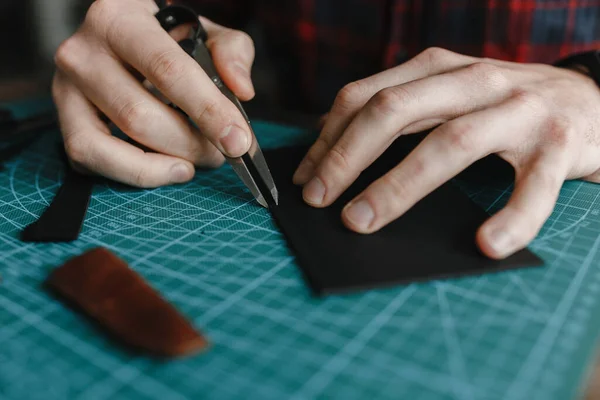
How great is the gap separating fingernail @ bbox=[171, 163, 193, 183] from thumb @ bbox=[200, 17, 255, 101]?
0.50ft

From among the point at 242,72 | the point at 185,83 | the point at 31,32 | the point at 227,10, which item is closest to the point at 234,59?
the point at 242,72

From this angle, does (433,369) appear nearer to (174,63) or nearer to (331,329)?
(331,329)

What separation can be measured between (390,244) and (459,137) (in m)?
0.18

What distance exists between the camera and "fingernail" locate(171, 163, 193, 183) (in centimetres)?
87

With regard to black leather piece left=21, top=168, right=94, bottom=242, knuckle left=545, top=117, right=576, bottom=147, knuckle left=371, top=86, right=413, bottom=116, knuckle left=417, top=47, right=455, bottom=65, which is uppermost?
knuckle left=417, top=47, right=455, bottom=65

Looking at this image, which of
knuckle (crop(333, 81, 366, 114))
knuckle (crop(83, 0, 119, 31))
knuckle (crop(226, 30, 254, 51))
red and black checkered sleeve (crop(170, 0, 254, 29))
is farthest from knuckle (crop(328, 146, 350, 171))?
red and black checkered sleeve (crop(170, 0, 254, 29))

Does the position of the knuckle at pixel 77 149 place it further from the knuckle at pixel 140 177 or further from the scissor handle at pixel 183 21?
the scissor handle at pixel 183 21

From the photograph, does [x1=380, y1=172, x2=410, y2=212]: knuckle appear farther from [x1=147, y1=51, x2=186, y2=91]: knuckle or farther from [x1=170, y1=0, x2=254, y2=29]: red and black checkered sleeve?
[x1=170, y1=0, x2=254, y2=29]: red and black checkered sleeve

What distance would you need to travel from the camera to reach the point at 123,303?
21.5 inches

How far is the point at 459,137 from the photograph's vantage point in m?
0.72

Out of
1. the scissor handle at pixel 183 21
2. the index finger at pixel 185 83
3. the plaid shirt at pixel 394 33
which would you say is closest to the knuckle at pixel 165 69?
the index finger at pixel 185 83

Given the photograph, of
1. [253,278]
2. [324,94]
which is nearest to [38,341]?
[253,278]

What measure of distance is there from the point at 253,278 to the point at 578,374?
13.3 inches

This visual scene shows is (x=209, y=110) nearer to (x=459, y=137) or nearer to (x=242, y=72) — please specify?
(x=242, y=72)
